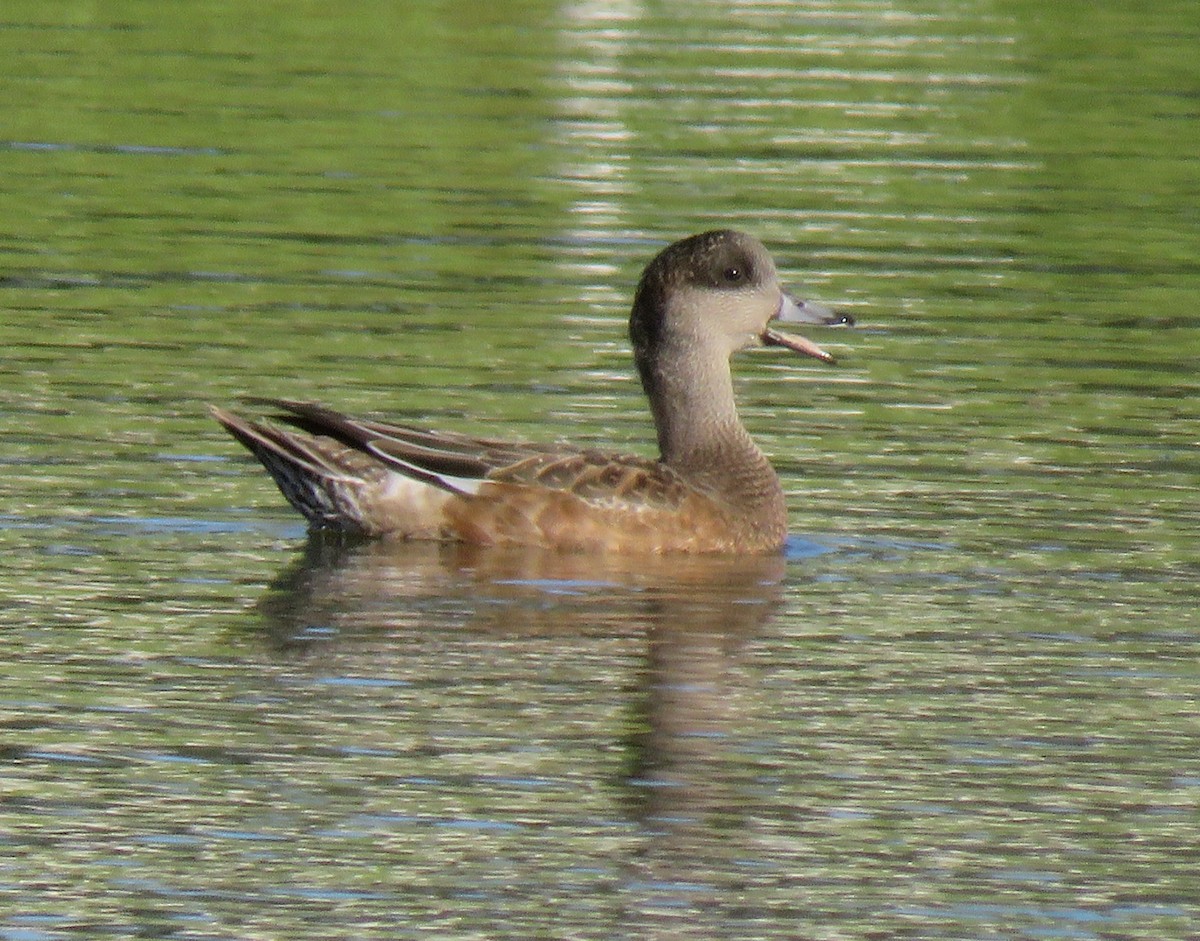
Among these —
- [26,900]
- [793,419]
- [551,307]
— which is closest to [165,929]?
[26,900]

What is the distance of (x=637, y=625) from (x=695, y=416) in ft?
7.08

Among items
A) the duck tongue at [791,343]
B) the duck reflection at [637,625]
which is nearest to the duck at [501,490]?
the duck reflection at [637,625]

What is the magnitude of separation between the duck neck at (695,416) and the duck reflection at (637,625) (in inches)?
26.1

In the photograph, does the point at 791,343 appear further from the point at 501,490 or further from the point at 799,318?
the point at 501,490

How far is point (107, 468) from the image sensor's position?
12.4 meters

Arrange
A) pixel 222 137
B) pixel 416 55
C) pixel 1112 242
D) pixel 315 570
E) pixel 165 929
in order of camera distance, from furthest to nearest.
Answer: pixel 416 55 < pixel 222 137 < pixel 1112 242 < pixel 315 570 < pixel 165 929

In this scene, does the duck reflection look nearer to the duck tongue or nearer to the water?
the water

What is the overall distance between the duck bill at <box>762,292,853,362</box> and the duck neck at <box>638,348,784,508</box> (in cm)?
28

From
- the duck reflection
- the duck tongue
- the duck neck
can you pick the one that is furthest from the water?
the duck tongue

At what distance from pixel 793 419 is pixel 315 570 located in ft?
11.9

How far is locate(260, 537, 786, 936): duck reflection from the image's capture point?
27.3 ft

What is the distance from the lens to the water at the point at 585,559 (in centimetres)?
796

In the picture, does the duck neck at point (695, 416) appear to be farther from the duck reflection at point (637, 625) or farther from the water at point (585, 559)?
the duck reflection at point (637, 625)

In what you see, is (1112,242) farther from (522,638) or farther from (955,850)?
(955,850)
